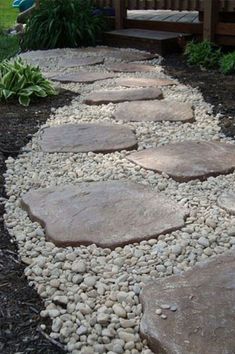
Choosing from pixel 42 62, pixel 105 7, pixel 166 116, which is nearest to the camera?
pixel 166 116

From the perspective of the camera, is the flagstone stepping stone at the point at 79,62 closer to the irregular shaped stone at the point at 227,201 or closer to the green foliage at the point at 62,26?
the green foliage at the point at 62,26

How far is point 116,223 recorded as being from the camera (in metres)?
2.09

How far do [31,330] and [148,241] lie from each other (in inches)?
23.0

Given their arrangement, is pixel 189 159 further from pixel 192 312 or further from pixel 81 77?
pixel 81 77

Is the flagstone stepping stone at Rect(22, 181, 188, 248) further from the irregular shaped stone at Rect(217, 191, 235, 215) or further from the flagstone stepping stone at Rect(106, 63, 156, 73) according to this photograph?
the flagstone stepping stone at Rect(106, 63, 156, 73)

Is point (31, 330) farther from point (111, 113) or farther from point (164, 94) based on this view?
point (164, 94)

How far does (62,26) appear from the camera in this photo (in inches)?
261

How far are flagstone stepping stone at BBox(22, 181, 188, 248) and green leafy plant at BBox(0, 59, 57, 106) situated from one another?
1.74m

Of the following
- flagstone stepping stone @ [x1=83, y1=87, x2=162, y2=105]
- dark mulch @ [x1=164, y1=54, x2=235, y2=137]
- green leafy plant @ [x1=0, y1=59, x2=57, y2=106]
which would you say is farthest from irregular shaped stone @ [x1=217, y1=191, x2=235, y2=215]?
green leafy plant @ [x1=0, y1=59, x2=57, y2=106]

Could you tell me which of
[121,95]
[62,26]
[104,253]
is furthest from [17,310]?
[62,26]

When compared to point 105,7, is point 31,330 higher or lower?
lower

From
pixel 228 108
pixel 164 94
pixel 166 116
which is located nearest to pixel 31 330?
pixel 166 116

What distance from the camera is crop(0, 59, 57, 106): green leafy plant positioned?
4047mm

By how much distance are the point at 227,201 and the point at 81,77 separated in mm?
2826
